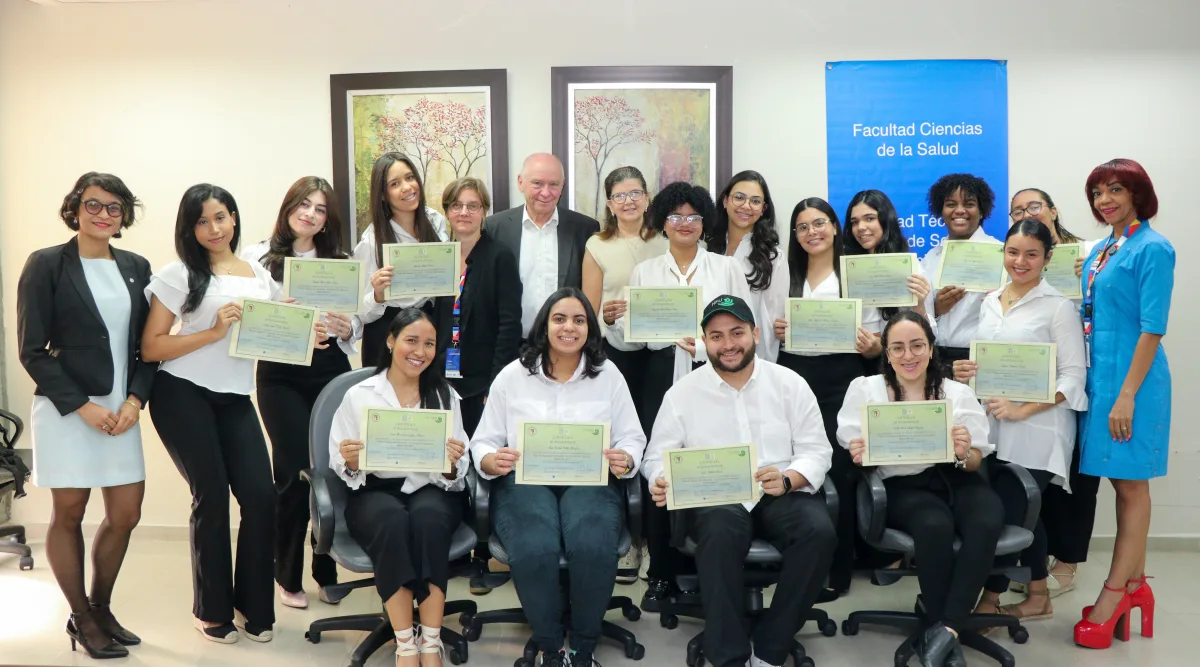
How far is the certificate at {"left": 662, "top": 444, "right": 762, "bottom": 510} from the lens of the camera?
326 cm

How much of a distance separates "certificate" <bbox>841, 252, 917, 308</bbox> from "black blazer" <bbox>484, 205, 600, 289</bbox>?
121 centimetres

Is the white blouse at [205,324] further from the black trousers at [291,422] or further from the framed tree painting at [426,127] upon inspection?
the framed tree painting at [426,127]

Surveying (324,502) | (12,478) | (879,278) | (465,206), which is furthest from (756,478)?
(12,478)

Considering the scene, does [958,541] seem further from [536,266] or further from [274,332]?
[274,332]

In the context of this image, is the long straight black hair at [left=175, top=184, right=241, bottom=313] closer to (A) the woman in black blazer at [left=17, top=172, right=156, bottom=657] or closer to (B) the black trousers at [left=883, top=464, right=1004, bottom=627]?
(A) the woman in black blazer at [left=17, top=172, right=156, bottom=657]

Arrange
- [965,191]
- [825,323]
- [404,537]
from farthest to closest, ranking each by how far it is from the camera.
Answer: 1. [965,191]
2. [825,323]
3. [404,537]

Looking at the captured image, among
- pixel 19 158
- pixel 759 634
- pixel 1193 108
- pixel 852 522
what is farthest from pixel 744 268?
pixel 19 158

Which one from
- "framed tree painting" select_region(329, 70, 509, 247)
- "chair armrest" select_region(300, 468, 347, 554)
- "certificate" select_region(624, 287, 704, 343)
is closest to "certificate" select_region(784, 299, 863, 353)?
"certificate" select_region(624, 287, 704, 343)

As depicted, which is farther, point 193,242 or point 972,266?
point 972,266

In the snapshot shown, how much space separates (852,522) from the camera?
12.8 feet

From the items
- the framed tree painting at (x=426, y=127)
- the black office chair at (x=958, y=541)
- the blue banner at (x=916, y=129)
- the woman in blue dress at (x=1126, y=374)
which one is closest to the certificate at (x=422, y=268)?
the framed tree painting at (x=426, y=127)

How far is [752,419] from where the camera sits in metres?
3.49

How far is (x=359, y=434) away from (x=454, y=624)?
1.05 meters

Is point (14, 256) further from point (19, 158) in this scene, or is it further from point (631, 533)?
point (631, 533)
